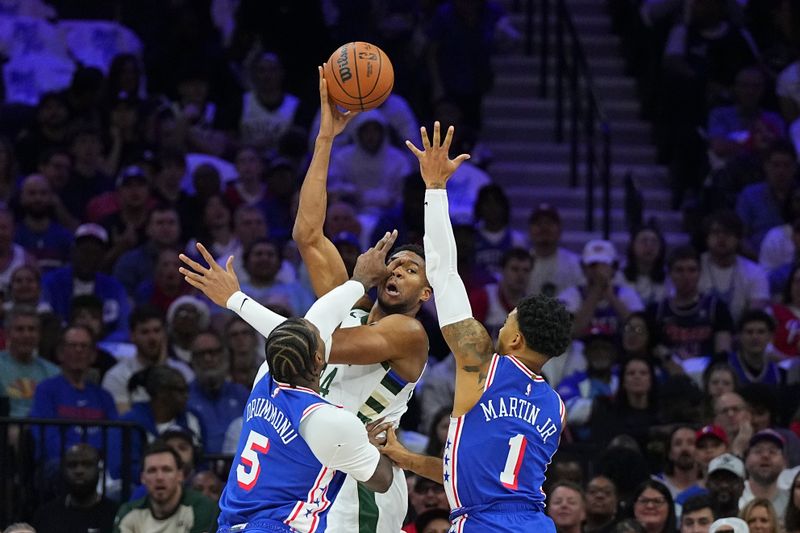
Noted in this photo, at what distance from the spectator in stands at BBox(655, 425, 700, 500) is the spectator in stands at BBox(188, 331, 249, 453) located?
322 centimetres

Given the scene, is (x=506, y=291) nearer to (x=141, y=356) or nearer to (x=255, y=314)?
(x=141, y=356)

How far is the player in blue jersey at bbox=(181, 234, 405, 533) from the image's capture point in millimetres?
7242

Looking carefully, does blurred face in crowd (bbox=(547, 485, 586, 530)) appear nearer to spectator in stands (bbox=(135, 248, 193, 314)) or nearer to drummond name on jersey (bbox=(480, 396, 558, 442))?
drummond name on jersey (bbox=(480, 396, 558, 442))

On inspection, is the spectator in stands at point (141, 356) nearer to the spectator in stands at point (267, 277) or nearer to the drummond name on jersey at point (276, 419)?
the spectator in stands at point (267, 277)

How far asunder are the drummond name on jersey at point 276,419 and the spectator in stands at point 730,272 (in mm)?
8037

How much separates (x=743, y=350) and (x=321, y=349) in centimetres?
688

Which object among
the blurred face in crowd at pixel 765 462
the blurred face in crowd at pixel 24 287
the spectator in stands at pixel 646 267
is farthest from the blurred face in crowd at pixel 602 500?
the blurred face in crowd at pixel 24 287

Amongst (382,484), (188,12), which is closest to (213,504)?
(382,484)

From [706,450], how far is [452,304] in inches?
187

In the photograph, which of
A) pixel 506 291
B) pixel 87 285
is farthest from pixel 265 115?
pixel 506 291

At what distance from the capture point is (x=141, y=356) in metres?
13.0

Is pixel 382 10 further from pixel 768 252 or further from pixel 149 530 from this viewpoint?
pixel 149 530

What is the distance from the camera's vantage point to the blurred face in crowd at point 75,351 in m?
12.3

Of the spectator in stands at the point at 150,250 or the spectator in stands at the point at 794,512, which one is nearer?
the spectator in stands at the point at 794,512
